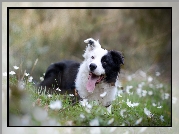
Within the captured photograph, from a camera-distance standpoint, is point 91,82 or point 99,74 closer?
point 99,74

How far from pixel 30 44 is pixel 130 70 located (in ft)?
4.99

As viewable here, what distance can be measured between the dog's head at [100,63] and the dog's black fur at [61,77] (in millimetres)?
312

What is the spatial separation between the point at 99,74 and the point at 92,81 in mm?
165

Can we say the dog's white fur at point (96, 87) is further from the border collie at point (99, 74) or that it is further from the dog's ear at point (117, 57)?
the dog's ear at point (117, 57)

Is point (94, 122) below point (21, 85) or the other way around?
below

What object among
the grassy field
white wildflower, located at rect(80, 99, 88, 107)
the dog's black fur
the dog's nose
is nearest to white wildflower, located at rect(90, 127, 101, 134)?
the grassy field

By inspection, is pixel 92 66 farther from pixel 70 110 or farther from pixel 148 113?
pixel 148 113

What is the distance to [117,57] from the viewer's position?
645 centimetres

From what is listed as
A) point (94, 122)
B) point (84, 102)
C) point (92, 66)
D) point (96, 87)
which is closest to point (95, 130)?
point (94, 122)

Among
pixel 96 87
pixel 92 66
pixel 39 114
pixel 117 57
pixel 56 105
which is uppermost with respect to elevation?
pixel 117 57

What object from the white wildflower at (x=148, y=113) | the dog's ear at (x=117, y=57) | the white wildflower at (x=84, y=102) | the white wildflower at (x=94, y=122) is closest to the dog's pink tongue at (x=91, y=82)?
the white wildflower at (x=84, y=102)

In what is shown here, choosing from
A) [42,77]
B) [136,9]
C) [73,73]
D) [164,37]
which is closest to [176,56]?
[164,37]

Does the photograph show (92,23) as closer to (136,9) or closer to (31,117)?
(136,9)

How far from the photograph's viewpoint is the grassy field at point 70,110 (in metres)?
6.30
